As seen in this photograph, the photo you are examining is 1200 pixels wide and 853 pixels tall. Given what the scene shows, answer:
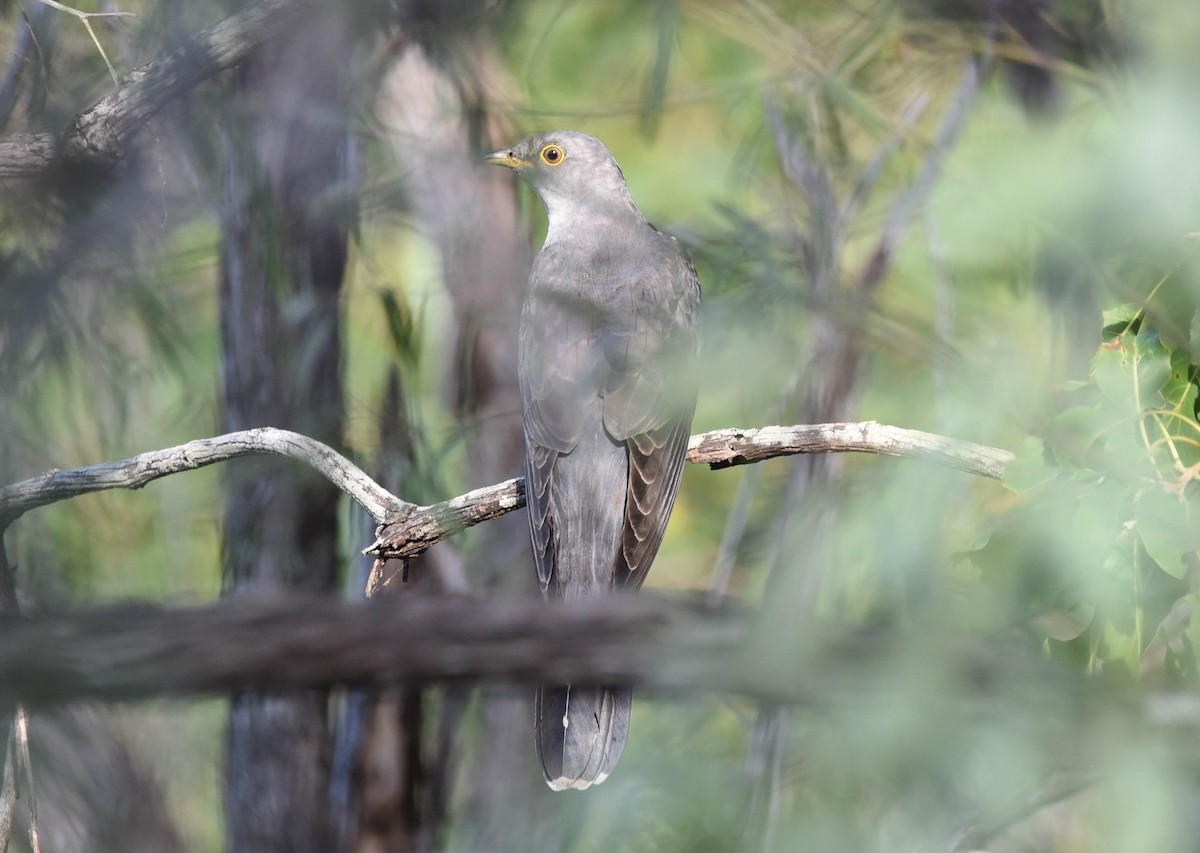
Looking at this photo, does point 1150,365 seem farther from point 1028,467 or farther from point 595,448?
A: point 595,448

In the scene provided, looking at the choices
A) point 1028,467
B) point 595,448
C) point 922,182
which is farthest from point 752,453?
point 1028,467

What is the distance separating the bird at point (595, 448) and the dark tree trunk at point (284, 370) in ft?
2.69

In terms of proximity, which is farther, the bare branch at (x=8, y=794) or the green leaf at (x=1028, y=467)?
the bare branch at (x=8, y=794)

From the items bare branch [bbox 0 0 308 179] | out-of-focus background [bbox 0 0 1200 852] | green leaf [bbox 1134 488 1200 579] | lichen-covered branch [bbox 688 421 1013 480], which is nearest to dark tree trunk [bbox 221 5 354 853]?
out-of-focus background [bbox 0 0 1200 852]

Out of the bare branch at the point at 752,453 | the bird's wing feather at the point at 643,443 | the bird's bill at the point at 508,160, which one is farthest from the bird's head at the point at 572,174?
the bare branch at the point at 752,453

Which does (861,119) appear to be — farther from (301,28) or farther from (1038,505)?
(1038,505)

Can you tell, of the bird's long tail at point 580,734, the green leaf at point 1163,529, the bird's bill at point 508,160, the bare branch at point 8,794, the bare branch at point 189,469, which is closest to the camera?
the green leaf at point 1163,529

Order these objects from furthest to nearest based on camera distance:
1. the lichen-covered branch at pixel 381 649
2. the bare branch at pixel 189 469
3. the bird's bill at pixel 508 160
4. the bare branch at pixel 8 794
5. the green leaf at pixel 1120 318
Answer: the bird's bill at pixel 508 160, the bare branch at pixel 189 469, the bare branch at pixel 8 794, the green leaf at pixel 1120 318, the lichen-covered branch at pixel 381 649

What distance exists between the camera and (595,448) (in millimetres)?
3781

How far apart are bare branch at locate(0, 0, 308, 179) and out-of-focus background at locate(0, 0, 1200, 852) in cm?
5

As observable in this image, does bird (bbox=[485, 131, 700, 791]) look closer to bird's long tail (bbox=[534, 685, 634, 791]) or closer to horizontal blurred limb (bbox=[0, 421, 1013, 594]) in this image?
bird's long tail (bbox=[534, 685, 634, 791])

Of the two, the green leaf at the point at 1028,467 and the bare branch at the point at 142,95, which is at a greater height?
the bare branch at the point at 142,95

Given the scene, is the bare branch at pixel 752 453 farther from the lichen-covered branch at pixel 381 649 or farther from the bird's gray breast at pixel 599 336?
the lichen-covered branch at pixel 381 649

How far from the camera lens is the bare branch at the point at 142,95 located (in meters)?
2.65
